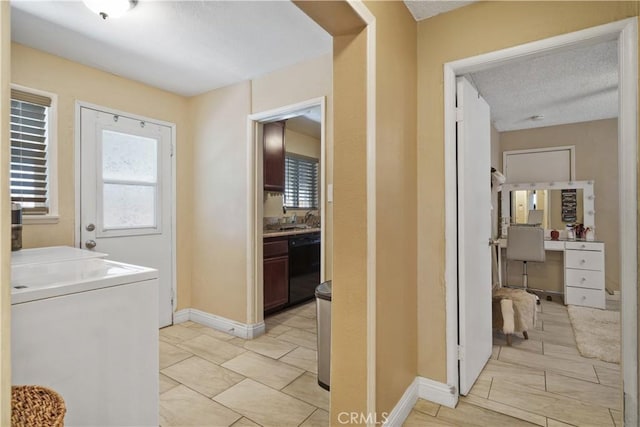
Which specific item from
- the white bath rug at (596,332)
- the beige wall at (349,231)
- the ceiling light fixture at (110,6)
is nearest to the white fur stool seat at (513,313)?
the white bath rug at (596,332)

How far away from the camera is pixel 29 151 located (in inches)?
95.3

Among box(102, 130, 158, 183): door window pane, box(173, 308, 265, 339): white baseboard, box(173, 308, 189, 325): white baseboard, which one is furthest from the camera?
box(173, 308, 189, 325): white baseboard

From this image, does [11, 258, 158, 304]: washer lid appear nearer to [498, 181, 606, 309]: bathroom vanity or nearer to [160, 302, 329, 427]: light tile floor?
[160, 302, 329, 427]: light tile floor

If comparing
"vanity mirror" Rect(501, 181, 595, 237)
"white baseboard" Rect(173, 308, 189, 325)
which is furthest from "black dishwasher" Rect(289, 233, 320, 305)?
"vanity mirror" Rect(501, 181, 595, 237)

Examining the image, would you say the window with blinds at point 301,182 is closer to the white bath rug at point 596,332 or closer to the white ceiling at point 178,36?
the white ceiling at point 178,36

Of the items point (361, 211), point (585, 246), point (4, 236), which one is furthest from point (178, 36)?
point (585, 246)

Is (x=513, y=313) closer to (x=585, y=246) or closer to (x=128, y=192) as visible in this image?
(x=585, y=246)

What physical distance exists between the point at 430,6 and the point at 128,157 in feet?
9.43

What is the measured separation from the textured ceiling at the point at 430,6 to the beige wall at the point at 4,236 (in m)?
1.96

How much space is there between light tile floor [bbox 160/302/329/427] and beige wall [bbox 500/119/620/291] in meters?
3.91

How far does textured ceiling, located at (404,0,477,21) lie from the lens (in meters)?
1.88

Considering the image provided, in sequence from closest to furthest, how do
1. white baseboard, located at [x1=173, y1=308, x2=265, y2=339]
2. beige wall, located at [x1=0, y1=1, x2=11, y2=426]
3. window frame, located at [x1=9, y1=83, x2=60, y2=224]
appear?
beige wall, located at [x1=0, y1=1, x2=11, y2=426] → window frame, located at [x1=9, y1=83, x2=60, y2=224] → white baseboard, located at [x1=173, y1=308, x2=265, y2=339]

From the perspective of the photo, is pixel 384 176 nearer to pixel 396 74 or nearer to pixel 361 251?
pixel 361 251

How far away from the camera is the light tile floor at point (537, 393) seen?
1809 millimetres
